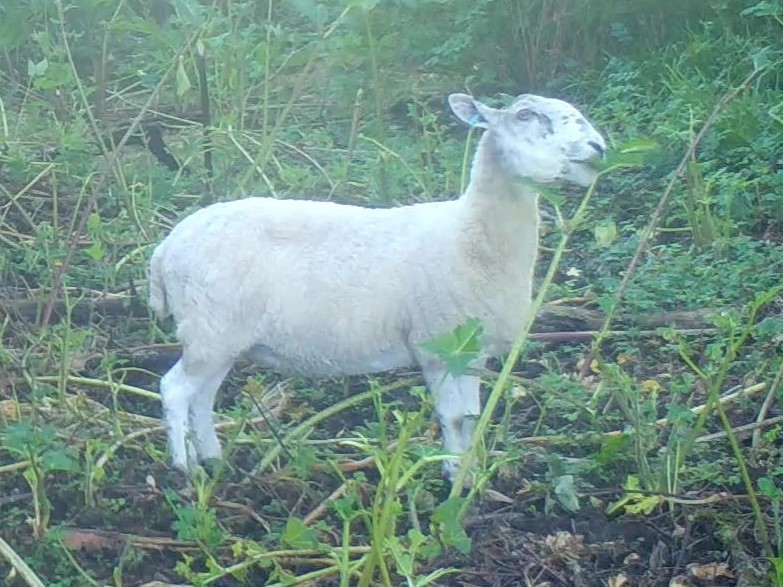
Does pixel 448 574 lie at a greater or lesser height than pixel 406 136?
greater

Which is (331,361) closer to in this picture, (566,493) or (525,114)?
(566,493)

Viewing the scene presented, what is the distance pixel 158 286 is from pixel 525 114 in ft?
3.17

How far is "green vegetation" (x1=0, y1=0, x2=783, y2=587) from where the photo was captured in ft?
10.2

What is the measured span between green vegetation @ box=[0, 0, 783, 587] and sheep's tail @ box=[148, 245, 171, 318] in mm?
295

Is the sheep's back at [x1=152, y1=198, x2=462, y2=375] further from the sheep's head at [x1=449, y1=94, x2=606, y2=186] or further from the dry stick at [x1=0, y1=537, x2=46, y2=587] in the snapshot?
the dry stick at [x1=0, y1=537, x2=46, y2=587]

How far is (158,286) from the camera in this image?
3.44 m

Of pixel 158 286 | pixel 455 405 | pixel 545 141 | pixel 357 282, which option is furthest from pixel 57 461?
pixel 545 141

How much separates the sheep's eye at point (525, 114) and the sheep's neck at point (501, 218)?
114 millimetres

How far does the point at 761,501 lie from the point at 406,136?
3217mm

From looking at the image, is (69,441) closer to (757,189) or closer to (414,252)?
(414,252)

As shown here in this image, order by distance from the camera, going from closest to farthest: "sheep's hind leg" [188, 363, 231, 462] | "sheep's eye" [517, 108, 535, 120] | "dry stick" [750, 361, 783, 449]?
"sheep's eye" [517, 108, 535, 120], "sheep's hind leg" [188, 363, 231, 462], "dry stick" [750, 361, 783, 449]

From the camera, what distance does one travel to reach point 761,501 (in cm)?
334

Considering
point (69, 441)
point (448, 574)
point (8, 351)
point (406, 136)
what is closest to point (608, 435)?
point (448, 574)

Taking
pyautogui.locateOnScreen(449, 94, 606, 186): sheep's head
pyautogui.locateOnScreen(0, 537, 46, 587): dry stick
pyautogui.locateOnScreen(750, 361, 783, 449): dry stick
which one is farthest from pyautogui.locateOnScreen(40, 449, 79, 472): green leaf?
pyautogui.locateOnScreen(750, 361, 783, 449): dry stick
